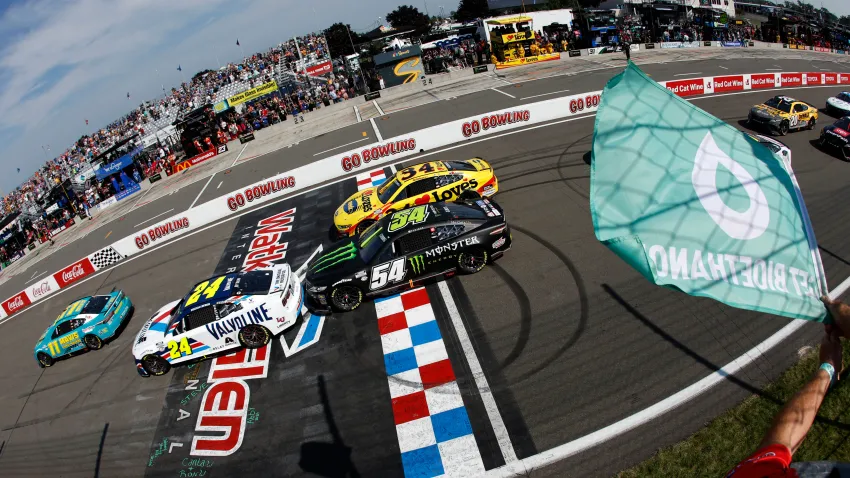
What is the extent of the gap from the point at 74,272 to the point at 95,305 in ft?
21.0

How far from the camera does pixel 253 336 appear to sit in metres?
10.5

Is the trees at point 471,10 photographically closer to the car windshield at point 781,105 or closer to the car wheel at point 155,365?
the car windshield at point 781,105

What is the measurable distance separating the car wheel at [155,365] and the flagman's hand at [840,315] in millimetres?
11593

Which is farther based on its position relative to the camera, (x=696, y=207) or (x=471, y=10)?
(x=471, y=10)

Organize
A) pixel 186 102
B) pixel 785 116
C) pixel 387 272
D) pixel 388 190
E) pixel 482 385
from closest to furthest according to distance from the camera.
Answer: pixel 482 385, pixel 387 272, pixel 388 190, pixel 785 116, pixel 186 102

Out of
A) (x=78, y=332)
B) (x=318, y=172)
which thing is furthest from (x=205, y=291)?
(x=318, y=172)

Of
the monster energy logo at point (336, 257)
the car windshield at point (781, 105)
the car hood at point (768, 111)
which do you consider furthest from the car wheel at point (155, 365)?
the car windshield at point (781, 105)

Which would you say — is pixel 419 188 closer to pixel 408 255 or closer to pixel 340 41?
pixel 408 255

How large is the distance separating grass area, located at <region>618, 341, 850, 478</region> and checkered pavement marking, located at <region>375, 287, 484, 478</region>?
2.43m

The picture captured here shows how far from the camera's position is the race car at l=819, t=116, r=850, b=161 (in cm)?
1523

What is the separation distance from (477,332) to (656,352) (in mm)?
3323

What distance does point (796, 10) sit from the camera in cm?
5688

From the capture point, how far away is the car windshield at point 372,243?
1080 cm

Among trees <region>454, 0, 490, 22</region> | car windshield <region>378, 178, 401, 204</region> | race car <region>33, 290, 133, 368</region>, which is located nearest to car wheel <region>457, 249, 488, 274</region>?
car windshield <region>378, 178, 401, 204</region>
